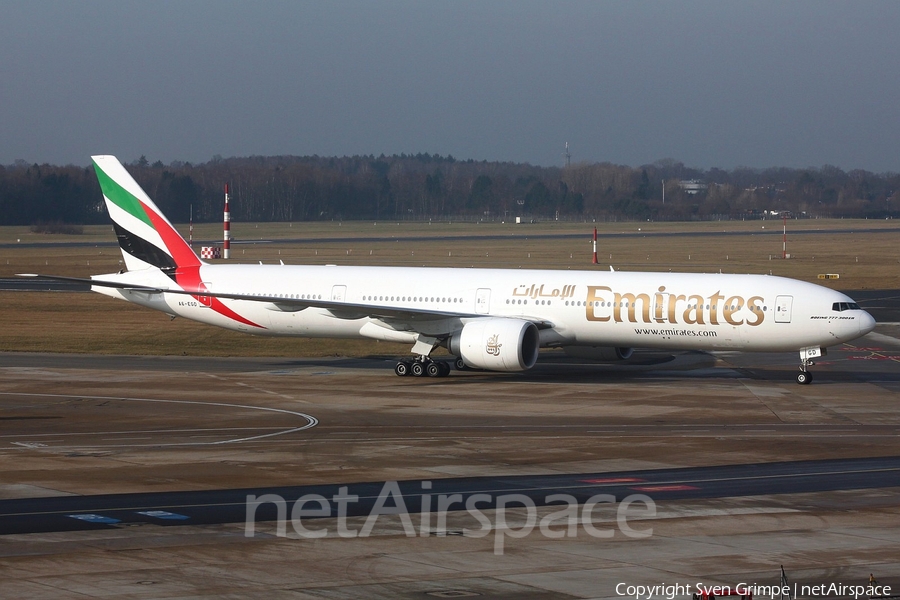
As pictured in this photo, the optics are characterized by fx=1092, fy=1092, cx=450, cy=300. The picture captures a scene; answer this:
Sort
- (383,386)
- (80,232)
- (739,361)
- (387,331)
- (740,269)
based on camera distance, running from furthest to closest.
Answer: (80,232) → (740,269) → (739,361) → (387,331) → (383,386)

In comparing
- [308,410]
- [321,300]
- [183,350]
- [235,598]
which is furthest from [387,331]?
[235,598]

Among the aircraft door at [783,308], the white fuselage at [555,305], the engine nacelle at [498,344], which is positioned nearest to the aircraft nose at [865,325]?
the white fuselage at [555,305]

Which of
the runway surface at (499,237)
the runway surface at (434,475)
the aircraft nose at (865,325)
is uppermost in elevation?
the runway surface at (499,237)

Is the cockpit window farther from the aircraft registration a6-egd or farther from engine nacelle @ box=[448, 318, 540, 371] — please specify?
engine nacelle @ box=[448, 318, 540, 371]

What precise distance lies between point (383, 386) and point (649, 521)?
19624 mm

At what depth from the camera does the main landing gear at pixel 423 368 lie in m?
39.7

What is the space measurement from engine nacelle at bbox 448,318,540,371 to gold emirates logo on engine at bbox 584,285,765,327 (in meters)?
2.57

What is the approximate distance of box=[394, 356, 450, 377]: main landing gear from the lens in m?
39.7

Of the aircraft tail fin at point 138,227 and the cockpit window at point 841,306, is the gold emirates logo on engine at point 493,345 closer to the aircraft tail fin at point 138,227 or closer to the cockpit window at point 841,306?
the cockpit window at point 841,306

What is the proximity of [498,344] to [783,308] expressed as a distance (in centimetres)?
960

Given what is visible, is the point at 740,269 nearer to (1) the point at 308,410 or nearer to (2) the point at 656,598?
(1) the point at 308,410

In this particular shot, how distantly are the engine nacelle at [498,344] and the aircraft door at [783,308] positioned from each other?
803cm

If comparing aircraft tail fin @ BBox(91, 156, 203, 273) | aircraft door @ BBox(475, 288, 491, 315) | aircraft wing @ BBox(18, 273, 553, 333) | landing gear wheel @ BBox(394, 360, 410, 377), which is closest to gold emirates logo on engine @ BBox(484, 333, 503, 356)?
aircraft wing @ BBox(18, 273, 553, 333)

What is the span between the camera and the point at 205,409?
1281 inches
